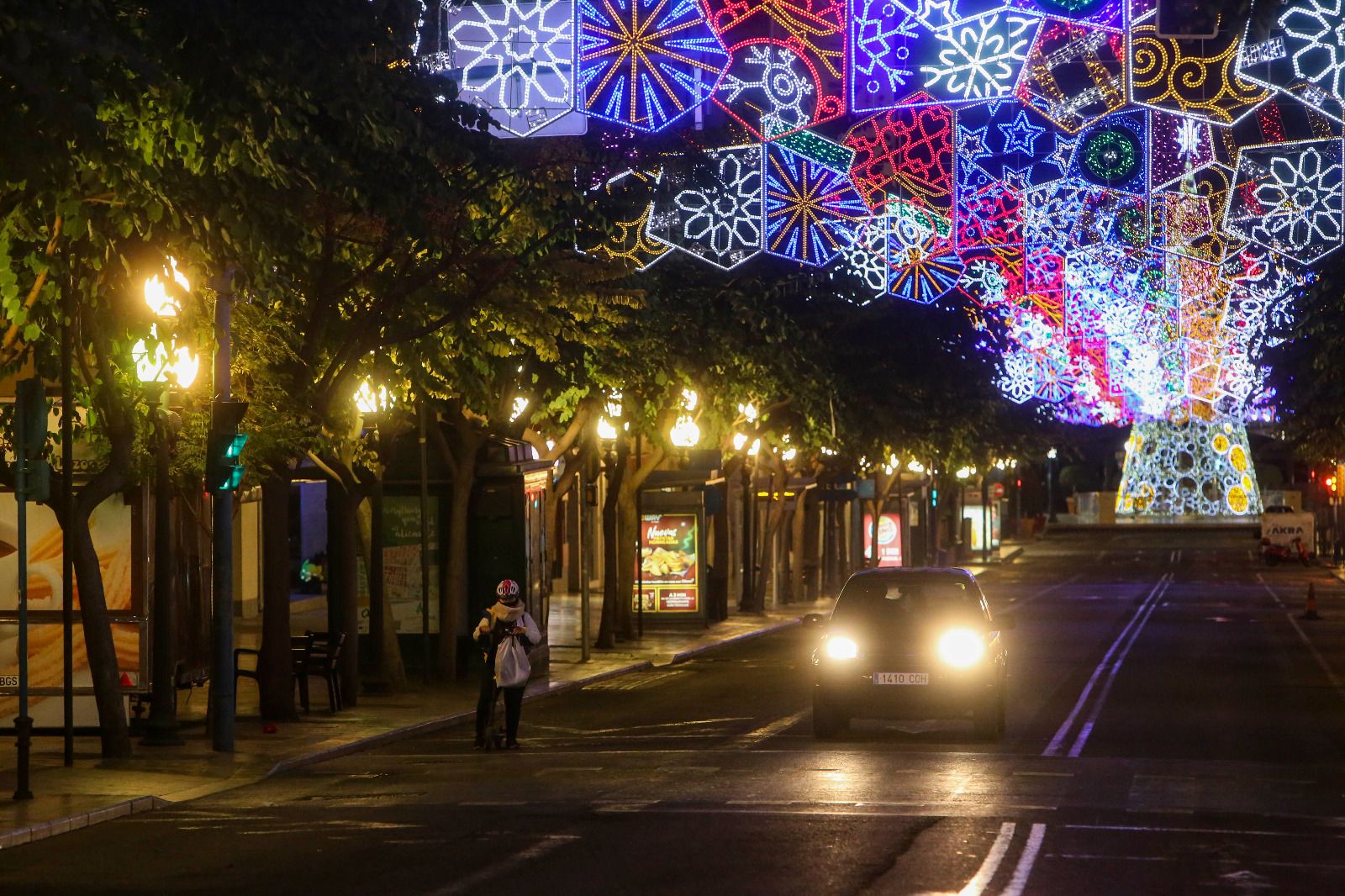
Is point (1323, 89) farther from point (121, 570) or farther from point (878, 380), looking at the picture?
point (878, 380)

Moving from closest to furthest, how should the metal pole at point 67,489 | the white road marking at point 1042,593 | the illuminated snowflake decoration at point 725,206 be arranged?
the metal pole at point 67,489 < the illuminated snowflake decoration at point 725,206 < the white road marking at point 1042,593

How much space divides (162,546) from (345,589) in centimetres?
541

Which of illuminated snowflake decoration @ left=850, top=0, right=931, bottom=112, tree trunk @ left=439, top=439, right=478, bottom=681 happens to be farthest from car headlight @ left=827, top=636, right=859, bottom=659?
tree trunk @ left=439, top=439, right=478, bottom=681

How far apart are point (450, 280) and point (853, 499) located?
35119mm

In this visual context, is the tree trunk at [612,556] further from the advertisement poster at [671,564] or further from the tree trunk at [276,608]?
the tree trunk at [276,608]

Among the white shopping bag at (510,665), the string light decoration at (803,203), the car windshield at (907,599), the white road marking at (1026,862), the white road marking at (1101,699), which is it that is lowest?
the white road marking at (1101,699)

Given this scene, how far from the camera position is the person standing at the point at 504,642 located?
18.6 m

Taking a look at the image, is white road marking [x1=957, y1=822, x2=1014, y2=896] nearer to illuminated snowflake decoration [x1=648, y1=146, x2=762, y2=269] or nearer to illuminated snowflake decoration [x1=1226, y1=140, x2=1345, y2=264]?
illuminated snowflake decoration [x1=1226, y1=140, x2=1345, y2=264]

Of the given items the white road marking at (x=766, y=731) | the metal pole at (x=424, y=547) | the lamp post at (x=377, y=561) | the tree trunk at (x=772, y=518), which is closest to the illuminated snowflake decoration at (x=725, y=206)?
the metal pole at (x=424, y=547)

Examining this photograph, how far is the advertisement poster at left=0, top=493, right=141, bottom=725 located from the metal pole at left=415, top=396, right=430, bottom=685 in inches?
235

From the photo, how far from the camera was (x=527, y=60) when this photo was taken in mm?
21406

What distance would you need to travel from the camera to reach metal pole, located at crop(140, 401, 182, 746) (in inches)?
742

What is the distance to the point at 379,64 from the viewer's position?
16.9 meters

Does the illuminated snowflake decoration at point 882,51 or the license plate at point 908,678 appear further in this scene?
the illuminated snowflake decoration at point 882,51
